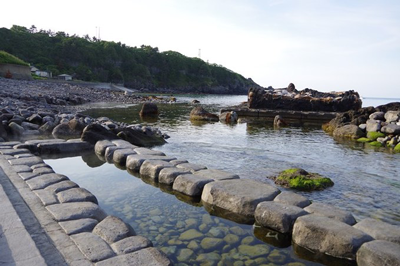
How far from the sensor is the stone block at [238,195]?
4.37m

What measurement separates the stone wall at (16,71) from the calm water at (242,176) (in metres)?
33.3

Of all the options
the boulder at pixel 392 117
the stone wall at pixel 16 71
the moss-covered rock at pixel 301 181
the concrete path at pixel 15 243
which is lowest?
the moss-covered rock at pixel 301 181

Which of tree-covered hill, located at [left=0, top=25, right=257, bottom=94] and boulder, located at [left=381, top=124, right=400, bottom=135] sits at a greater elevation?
tree-covered hill, located at [left=0, top=25, right=257, bottom=94]

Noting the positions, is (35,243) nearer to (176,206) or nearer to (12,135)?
(176,206)

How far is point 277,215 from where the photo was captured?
3.95 m

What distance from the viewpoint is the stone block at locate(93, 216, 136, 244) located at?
3146 millimetres

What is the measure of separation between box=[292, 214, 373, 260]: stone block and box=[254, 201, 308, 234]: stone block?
127 millimetres

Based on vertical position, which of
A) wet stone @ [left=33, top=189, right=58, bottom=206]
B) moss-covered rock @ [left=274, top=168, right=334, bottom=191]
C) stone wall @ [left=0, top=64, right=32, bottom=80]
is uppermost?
stone wall @ [left=0, top=64, right=32, bottom=80]

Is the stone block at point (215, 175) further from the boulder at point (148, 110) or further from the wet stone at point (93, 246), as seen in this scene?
the boulder at point (148, 110)

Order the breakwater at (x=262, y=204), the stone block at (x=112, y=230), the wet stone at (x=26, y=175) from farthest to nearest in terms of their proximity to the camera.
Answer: the wet stone at (x=26, y=175) → the breakwater at (x=262, y=204) → the stone block at (x=112, y=230)

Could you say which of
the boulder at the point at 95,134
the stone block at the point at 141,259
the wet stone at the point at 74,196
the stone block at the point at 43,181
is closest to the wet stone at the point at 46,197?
the wet stone at the point at 74,196

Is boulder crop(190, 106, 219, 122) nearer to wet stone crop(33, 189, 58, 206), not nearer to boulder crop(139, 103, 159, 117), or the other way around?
boulder crop(139, 103, 159, 117)

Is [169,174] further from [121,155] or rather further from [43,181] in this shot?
[43,181]

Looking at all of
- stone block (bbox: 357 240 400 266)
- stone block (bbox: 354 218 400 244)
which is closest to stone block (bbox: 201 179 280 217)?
stone block (bbox: 354 218 400 244)
